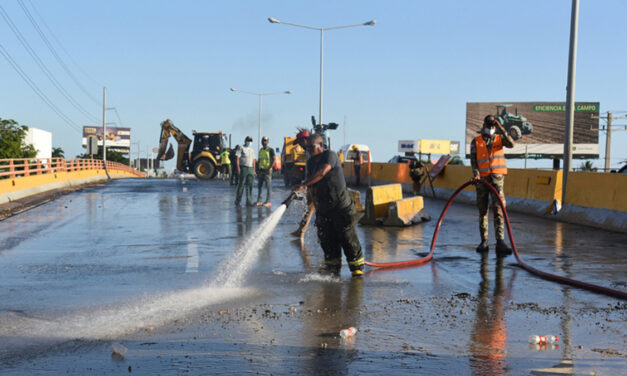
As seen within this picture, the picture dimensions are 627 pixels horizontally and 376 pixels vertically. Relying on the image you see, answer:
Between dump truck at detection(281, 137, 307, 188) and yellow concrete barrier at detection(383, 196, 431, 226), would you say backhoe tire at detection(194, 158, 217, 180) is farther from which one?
yellow concrete barrier at detection(383, 196, 431, 226)

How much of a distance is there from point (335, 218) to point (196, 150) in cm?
3720

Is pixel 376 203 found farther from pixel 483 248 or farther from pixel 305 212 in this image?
pixel 483 248

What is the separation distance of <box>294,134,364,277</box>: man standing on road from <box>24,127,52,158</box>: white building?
9914 cm

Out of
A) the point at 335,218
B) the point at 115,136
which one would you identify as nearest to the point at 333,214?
the point at 335,218

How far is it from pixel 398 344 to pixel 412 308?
132 centimetres

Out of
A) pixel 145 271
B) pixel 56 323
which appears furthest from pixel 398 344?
pixel 145 271

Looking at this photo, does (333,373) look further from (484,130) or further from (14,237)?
(14,237)

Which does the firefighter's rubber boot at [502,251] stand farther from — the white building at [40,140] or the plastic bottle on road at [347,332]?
the white building at [40,140]

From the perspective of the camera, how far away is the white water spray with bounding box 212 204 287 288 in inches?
307

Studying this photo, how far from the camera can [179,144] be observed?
45.5 m

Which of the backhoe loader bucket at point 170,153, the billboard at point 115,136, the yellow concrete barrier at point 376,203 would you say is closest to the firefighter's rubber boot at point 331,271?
the yellow concrete barrier at point 376,203

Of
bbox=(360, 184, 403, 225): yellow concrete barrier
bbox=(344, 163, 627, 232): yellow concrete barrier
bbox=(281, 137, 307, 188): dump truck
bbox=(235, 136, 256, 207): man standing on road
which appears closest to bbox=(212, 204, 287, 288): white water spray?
bbox=(360, 184, 403, 225): yellow concrete barrier

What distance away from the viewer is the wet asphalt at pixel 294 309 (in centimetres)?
466

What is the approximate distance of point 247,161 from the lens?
59.9 ft
